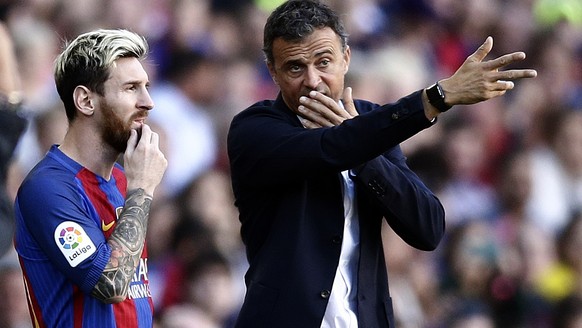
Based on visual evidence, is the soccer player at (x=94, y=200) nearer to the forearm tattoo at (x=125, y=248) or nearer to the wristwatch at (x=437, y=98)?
the forearm tattoo at (x=125, y=248)

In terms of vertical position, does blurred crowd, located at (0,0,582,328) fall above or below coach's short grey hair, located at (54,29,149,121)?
above

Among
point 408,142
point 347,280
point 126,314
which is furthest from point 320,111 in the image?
point 408,142

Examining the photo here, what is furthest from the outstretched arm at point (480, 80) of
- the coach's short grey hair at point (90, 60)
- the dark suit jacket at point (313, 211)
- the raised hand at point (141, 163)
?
the coach's short grey hair at point (90, 60)

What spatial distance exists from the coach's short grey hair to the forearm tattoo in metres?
0.36

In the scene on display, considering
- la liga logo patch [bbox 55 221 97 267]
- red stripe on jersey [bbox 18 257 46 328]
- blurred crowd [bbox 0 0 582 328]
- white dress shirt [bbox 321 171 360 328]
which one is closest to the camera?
la liga logo patch [bbox 55 221 97 267]

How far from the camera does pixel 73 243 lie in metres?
3.16

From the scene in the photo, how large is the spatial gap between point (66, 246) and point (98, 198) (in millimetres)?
257

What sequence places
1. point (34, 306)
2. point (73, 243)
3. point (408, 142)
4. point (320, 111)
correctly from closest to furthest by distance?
1. point (73, 243)
2. point (34, 306)
3. point (320, 111)
4. point (408, 142)

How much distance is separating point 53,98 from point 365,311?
2866 mm

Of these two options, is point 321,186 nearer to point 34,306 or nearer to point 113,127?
point 113,127

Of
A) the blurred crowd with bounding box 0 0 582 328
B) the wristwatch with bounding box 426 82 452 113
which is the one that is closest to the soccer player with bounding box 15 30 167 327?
the wristwatch with bounding box 426 82 452 113

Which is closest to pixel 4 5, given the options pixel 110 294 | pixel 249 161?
pixel 249 161

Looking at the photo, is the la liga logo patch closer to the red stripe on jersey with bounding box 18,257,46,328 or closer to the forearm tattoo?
the forearm tattoo

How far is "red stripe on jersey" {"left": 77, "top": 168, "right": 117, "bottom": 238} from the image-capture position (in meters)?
3.35
